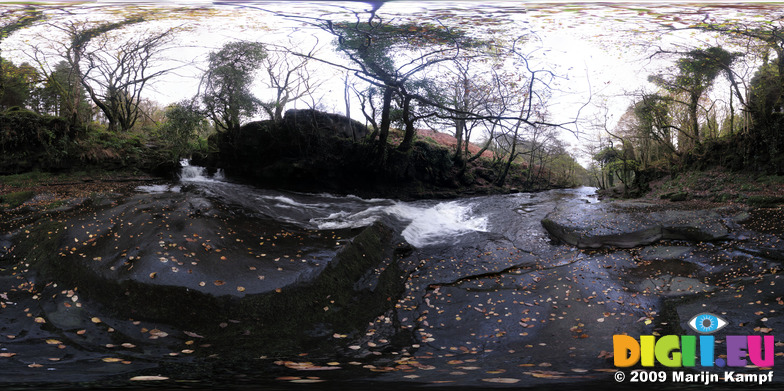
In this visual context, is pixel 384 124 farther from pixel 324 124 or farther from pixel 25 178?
pixel 25 178

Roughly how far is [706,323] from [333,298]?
14.4ft

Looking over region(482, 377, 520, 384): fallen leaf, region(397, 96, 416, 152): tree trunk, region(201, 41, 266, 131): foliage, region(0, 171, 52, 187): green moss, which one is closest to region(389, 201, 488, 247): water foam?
region(397, 96, 416, 152): tree trunk

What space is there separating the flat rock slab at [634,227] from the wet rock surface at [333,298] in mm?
49

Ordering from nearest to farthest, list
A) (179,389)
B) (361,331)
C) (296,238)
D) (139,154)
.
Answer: (179,389)
(361,331)
(296,238)
(139,154)

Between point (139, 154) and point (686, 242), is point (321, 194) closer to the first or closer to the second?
point (139, 154)

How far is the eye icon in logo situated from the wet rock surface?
0.12 m

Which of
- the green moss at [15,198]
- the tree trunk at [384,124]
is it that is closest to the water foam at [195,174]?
the green moss at [15,198]

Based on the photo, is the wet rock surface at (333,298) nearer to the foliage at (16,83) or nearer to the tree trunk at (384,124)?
the foliage at (16,83)

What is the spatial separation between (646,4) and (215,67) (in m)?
7.05

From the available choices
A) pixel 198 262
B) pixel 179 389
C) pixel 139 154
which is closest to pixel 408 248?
pixel 198 262

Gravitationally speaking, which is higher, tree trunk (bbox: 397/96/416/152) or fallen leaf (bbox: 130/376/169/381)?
tree trunk (bbox: 397/96/416/152)

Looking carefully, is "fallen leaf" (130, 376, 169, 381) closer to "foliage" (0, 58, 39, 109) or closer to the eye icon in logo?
the eye icon in logo

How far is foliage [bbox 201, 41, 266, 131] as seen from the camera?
5340 millimetres

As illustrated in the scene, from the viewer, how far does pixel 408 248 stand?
20.9 feet
